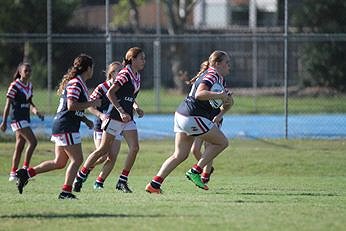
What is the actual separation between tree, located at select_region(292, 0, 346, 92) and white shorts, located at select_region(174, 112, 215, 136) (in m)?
17.2

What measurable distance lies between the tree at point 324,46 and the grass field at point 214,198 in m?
8.87

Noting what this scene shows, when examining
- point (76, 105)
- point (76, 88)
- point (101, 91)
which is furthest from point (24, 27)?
point (76, 105)

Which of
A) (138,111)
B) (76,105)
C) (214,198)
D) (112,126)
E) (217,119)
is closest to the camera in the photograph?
(76,105)

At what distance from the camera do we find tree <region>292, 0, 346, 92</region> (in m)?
30.8

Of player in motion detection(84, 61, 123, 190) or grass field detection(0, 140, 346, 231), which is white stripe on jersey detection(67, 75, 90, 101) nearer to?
grass field detection(0, 140, 346, 231)

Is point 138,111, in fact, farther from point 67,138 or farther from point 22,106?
point 22,106

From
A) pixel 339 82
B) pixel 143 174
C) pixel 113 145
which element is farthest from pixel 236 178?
pixel 339 82

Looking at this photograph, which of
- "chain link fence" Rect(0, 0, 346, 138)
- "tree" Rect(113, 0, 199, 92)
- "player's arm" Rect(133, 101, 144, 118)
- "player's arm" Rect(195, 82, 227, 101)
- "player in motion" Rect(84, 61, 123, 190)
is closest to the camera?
"player's arm" Rect(195, 82, 227, 101)

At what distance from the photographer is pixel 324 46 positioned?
3175cm

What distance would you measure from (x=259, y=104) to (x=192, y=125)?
72.1ft

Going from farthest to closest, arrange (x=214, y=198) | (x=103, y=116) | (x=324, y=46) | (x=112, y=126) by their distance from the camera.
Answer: (x=324, y=46) → (x=112, y=126) → (x=103, y=116) → (x=214, y=198)

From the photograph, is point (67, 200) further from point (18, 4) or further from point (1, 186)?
point (18, 4)

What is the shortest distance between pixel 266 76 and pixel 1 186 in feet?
77.1

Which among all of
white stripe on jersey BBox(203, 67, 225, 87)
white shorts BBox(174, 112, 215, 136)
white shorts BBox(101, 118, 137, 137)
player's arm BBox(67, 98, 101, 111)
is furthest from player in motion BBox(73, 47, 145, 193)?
player's arm BBox(67, 98, 101, 111)
